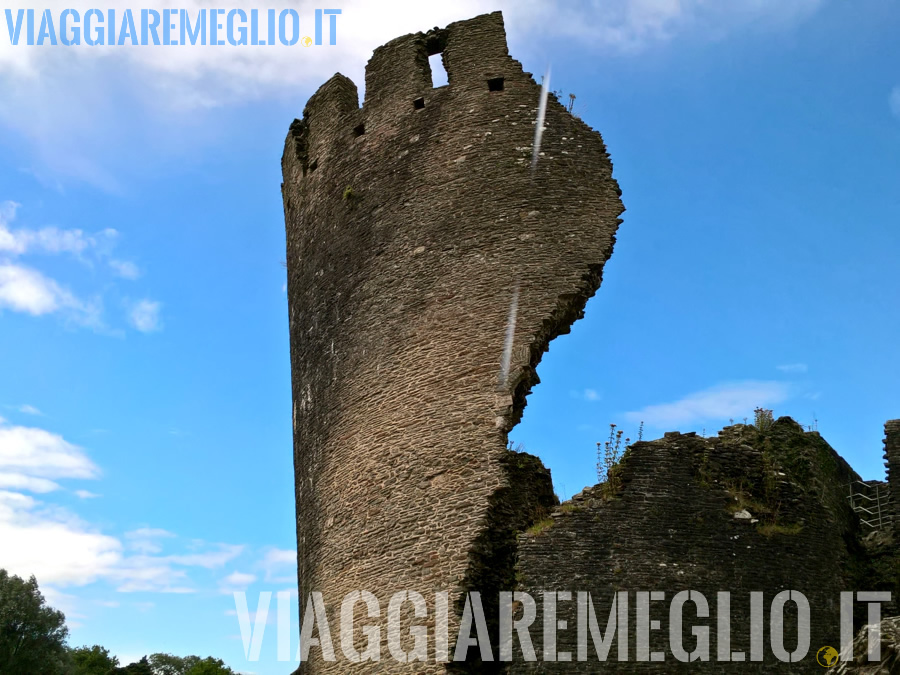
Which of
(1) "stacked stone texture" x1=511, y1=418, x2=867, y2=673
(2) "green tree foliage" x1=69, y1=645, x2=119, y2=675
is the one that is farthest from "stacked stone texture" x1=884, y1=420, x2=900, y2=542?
(2) "green tree foliage" x1=69, y1=645, x2=119, y2=675

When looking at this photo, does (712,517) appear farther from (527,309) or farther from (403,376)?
(403,376)

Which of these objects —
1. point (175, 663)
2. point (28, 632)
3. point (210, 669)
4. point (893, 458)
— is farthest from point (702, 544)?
point (175, 663)

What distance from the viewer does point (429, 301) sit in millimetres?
9984

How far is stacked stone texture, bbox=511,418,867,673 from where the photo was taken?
8.35m

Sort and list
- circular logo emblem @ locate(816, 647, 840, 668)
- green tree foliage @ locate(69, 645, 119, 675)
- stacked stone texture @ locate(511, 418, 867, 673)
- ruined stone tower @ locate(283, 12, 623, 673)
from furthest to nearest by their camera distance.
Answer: green tree foliage @ locate(69, 645, 119, 675), ruined stone tower @ locate(283, 12, 623, 673), circular logo emblem @ locate(816, 647, 840, 668), stacked stone texture @ locate(511, 418, 867, 673)

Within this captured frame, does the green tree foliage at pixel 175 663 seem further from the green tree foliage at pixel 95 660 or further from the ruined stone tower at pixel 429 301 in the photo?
the ruined stone tower at pixel 429 301

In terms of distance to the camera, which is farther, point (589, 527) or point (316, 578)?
point (316, 578)

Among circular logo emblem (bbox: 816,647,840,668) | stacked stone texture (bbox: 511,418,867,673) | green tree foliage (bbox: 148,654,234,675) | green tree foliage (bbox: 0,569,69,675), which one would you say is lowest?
green tree foliage (bbox: 148,654,234,675)

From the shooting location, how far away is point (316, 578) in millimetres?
10227

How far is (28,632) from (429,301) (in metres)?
18.4

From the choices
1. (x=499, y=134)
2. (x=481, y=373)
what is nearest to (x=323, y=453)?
(x=481, y=373)

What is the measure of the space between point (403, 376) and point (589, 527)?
8.00 feet

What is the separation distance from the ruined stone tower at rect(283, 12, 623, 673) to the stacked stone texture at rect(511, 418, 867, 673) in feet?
1.97

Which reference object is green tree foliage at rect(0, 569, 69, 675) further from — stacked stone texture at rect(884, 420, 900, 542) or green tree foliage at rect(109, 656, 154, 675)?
stacked stone texture at rect(884, 420, 900, 542)
